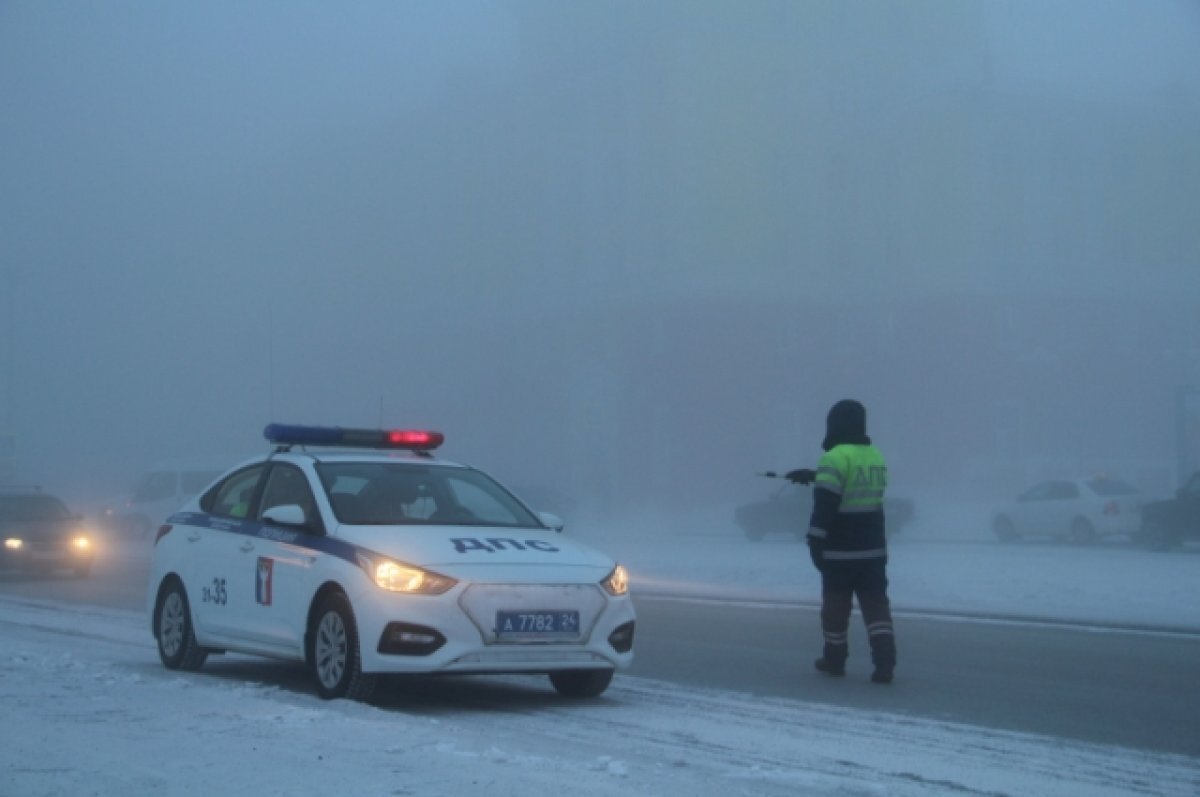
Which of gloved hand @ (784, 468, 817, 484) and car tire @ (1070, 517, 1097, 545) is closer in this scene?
gloved hand @ (784, 468, 817, 484)

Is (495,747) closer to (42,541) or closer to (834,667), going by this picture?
(834,667)

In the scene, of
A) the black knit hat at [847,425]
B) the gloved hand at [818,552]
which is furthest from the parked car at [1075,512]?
the gloved hand at [818,552]

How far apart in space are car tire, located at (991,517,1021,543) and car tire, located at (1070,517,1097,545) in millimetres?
1593

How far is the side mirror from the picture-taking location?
8375 millimetres

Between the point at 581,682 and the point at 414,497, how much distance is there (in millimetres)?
1413

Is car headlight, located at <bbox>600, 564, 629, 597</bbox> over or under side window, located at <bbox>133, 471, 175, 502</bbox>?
under

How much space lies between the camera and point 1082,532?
2981cm

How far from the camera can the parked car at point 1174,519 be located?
88.3 feet

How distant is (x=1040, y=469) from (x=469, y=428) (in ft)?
72.4

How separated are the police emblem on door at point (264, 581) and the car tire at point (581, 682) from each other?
167cm

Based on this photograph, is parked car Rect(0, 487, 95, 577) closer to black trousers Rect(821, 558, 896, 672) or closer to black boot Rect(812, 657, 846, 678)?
black boot Rect(812, 657, 846, 678)

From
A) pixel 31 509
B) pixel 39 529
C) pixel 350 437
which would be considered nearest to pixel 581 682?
pixel 350 437

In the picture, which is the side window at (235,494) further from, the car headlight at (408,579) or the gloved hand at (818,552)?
the gloved hand at (818,552)

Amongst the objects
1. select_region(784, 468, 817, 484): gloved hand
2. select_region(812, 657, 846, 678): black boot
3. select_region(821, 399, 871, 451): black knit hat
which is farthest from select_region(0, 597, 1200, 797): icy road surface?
select_region(821, 399, 871, 451): black knit hat
